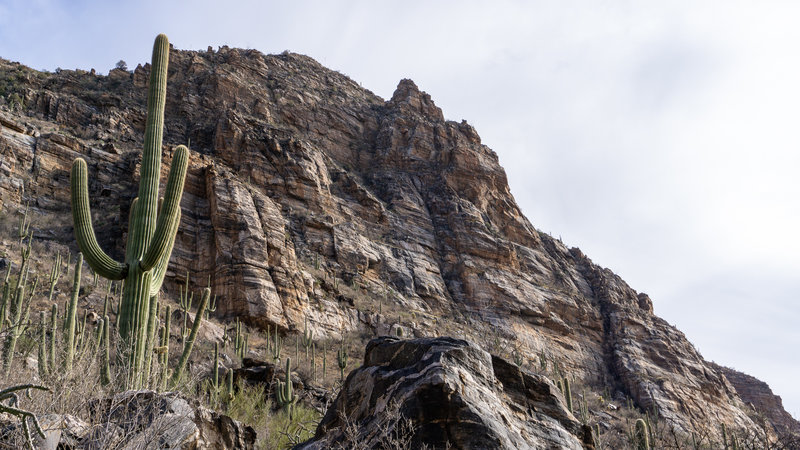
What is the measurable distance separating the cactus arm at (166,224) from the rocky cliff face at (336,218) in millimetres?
19392

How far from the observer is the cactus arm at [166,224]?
9.39 metres

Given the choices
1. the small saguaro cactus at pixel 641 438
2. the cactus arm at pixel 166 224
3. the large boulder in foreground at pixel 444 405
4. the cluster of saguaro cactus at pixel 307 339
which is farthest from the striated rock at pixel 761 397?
the cactus arm at pixel 166 224

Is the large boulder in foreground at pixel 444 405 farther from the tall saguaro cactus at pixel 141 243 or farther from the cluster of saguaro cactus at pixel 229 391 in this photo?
the cluster of saguaro cactus at pixel 229 391

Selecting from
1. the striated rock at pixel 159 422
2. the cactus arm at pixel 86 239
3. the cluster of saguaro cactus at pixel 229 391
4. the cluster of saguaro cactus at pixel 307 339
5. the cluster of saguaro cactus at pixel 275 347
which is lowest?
the striated rock at pixel 159 422

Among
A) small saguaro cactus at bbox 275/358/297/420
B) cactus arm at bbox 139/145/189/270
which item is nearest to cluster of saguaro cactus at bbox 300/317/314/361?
small saguaro cactus at bbox 275/358/297/420

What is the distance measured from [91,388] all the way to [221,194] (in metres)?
27.1

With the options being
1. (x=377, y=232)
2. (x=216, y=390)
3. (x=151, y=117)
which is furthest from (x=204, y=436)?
(x=377, y=232)

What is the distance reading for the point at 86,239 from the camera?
30.9ft

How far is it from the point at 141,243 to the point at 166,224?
0.72 meters

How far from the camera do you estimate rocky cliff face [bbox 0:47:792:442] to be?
31547 millimetres

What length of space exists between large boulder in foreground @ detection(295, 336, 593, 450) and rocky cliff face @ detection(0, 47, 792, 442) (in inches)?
891

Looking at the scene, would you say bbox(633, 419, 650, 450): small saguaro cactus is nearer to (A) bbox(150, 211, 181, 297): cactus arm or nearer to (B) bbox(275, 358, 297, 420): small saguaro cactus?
(B) bbox(275, 358, 297, 420): small saguaro cactus

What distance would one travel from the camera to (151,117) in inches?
426

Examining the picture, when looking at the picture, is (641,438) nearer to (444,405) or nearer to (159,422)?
(444,405)
